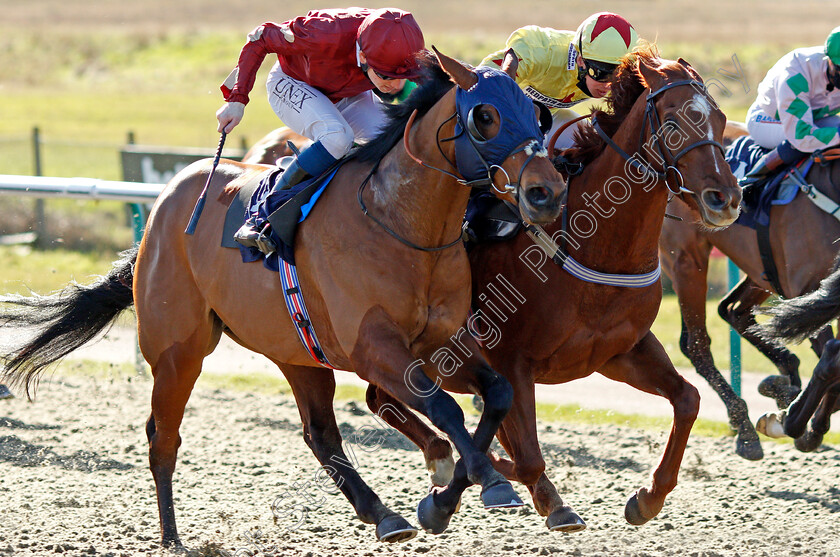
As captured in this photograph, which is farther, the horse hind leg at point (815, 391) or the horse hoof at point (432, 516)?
the horse hind leg at point (815, 391)

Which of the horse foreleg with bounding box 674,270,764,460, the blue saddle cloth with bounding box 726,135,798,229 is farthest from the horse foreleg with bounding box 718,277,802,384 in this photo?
the blue saddle cloth with bounding box 726,135,798,229

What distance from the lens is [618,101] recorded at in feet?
13.4

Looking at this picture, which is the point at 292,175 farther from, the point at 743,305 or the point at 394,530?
the point at 743,305

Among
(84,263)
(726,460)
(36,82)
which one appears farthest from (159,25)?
(726,460)

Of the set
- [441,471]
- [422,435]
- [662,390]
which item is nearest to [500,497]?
[441,471]

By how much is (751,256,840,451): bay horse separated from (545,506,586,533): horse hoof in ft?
5.12

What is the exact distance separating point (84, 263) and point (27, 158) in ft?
13.7

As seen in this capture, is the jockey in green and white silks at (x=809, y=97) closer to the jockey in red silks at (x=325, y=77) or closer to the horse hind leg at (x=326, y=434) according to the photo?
the jockey in red silks at (x=325, y=77)

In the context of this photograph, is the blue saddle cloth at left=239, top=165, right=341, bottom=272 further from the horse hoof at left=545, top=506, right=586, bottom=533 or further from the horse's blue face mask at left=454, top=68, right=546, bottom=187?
the horse hoof at left=545, top=506, right=586, bottom=533

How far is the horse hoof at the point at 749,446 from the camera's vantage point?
5.85 metres

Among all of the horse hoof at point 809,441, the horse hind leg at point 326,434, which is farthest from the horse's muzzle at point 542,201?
the horse hoof at point 809,441

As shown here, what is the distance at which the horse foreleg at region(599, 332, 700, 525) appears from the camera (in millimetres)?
4156

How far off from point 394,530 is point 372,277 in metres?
0.99

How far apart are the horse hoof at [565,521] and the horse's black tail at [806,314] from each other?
1597mm
